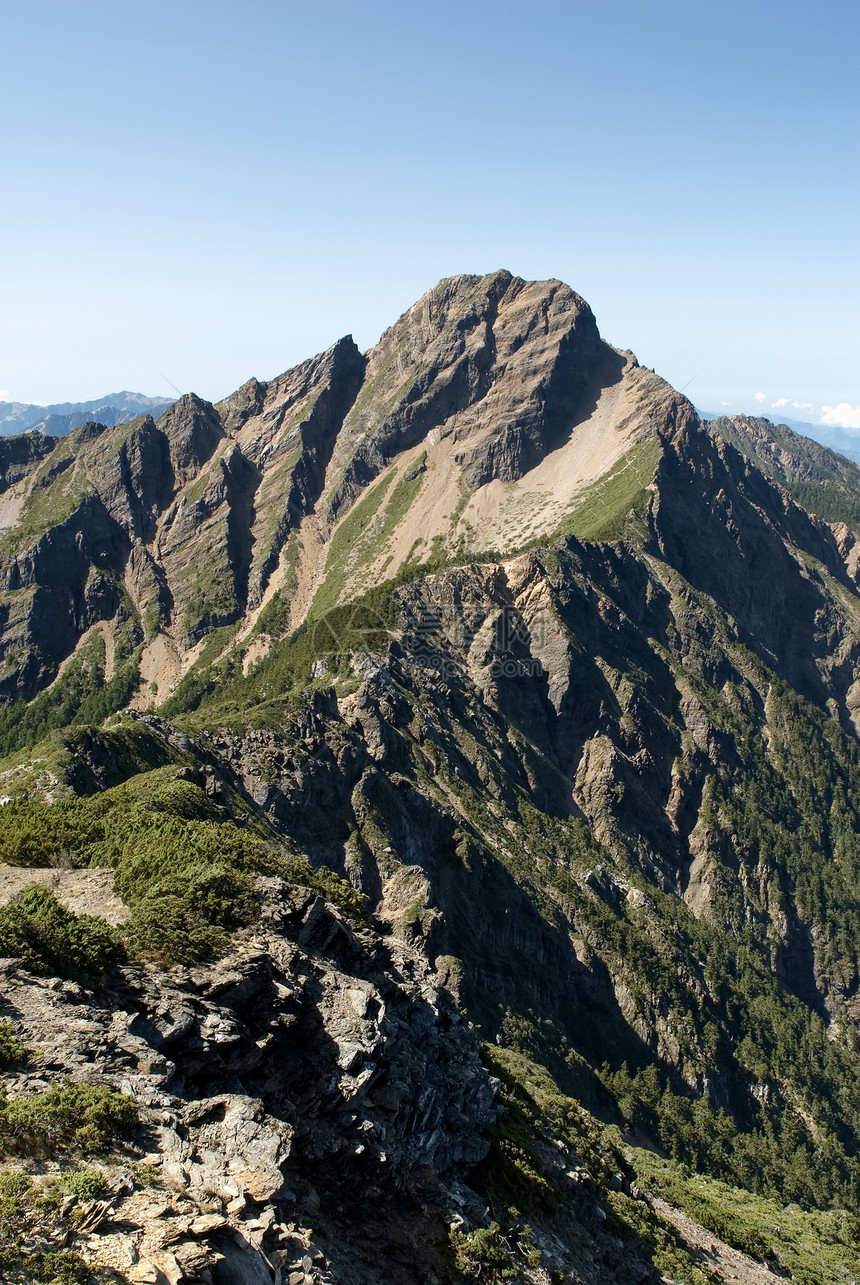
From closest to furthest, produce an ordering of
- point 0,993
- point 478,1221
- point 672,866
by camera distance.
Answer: point 0,993
point 478,1221
point 672,866

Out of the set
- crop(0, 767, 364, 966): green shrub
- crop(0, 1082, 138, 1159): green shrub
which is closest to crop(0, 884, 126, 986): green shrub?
crop(0, 767, 364, 966): green shrub

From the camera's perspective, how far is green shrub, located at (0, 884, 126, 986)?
3362cm

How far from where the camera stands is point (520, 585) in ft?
575

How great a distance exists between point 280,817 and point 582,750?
8033 cm

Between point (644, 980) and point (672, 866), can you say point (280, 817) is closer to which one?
point (644, 980)

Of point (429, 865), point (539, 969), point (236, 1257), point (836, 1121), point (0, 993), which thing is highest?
point (0, 993)

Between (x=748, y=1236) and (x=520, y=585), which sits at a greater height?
(x=520, y=585)

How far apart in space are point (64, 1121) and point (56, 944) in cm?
946

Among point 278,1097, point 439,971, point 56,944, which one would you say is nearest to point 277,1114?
point 278,1097

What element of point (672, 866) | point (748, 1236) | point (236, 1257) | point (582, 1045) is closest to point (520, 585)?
point (672, 866)

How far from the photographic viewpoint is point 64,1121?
2597 centimetres

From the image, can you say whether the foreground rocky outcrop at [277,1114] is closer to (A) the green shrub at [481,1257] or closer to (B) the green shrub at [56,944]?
(A) the green shrub at [481,1257]

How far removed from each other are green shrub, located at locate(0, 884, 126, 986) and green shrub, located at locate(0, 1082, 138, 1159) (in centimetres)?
698

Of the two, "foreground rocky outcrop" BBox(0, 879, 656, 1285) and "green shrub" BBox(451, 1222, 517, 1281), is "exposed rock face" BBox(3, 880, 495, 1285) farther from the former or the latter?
"green shrub" BBox(451, 1222, 517, 1281)
